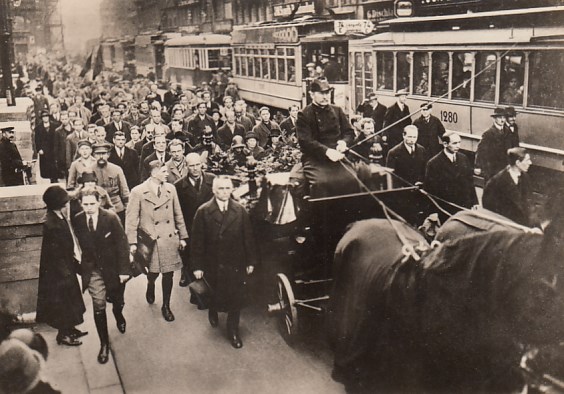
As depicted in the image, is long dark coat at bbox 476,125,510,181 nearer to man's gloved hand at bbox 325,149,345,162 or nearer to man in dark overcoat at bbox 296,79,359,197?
man in dark overcoat at bbox 296,79,359,197

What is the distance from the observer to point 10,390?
10.5 feet

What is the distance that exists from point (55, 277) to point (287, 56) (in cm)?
926

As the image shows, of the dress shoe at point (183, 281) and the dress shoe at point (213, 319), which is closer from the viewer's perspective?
the dress shoe at point (213, 319)

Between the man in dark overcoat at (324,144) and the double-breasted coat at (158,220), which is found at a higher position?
the man in dark overcoat at (324,144)

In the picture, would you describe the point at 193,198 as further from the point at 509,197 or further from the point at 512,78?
the point at 512,78

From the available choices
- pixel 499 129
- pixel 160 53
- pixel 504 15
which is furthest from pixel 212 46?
pixel 499 129

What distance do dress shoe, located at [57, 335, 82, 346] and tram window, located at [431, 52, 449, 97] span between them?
19.2 feet

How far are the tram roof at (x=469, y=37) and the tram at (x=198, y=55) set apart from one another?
8055mm

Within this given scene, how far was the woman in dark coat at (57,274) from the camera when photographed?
414 cm

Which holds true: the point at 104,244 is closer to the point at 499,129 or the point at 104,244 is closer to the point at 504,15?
the point at 499,129

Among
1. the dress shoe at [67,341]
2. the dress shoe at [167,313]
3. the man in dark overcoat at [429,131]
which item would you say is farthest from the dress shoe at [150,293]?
the man in dark overcoat at [429,131]

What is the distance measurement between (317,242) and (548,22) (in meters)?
3.52

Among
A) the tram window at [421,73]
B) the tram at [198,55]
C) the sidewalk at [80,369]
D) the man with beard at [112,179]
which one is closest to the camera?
the sidewalk at [80,369]

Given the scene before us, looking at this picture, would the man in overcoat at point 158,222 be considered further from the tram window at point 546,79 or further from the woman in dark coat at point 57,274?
the tram window at point 546,79
